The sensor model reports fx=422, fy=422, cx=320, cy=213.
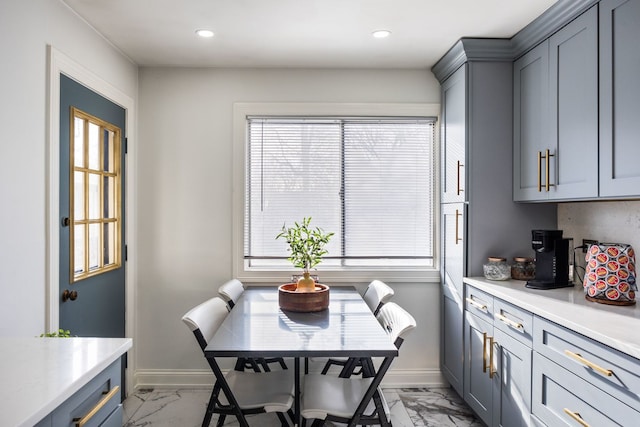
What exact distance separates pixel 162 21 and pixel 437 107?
2084mm

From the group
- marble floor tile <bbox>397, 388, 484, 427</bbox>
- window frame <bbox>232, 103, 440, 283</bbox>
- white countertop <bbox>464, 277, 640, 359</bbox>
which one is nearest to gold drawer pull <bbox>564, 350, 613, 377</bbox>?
white countertop <bbox>464, 277, 640, 359</bbox>

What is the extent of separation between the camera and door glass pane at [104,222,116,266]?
2863 mm

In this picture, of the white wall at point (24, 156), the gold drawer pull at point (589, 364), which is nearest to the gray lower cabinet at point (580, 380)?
the gold drawer pull at point (589, 364)

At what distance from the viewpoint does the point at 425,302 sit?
3381 millimetres

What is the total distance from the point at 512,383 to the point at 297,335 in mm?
1180

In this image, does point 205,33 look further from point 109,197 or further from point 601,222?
point 601,222

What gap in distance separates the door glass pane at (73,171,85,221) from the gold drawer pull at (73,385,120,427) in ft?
4.56

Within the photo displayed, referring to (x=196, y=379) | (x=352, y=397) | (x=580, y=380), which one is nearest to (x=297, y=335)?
(x=352, y=397)

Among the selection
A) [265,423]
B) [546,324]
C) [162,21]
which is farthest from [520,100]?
[265,423]

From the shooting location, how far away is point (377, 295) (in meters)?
2.91

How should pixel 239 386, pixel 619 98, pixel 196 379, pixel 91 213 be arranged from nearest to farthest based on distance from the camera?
pixel 619 98 < pixel 239 386 < pixel 91 213 < pixel 196 379

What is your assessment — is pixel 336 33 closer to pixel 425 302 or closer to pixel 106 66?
pixel 106 66

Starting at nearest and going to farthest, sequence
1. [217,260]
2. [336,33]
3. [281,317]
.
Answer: [281,317]
[336,33]
[217,260]

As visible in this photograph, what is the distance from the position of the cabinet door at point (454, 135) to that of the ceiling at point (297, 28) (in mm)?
260
